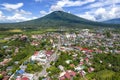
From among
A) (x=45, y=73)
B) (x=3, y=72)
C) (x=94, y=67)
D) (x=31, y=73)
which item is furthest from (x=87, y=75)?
(x=3, y=72)

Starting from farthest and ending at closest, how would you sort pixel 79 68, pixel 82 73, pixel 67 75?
pixel 79 68 < pixel 82 73 < pixel 67 75

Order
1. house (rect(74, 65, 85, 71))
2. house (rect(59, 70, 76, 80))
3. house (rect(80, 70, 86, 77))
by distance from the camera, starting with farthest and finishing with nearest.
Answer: house (rect(74, 65, 85, 71))
house (rect(80, 70, 86, 77))
house (rect(59, 70, 76, 80))

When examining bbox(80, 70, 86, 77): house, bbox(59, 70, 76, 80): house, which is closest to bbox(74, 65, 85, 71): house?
bbox(80, 70, 86, 77): house

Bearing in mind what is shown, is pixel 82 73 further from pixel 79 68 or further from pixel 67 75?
pixel 67 75

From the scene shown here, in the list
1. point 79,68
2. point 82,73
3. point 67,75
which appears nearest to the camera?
point 67,75

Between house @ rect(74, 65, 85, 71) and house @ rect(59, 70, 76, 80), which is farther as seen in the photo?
house @ rect(74, 65, 85, 71)

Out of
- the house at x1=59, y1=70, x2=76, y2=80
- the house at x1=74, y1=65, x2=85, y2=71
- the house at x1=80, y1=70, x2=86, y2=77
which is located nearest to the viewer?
the house at x1=59, y1=70, x2=76, y2=80

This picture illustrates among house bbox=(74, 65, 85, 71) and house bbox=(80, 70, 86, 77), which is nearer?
house bbox=(80, 70, 86, 77)

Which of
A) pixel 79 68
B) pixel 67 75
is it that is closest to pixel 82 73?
pixel 79 68

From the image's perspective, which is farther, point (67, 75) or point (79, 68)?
point (79, 68)

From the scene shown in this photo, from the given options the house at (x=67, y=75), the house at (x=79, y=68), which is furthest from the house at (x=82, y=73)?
the house at (x=67, y=75)

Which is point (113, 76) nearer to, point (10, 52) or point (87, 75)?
point (87, 75)

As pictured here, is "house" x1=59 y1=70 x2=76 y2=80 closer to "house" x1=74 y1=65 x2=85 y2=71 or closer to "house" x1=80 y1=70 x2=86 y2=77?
"house" x1=80 y1=70 x2=86 y2=77

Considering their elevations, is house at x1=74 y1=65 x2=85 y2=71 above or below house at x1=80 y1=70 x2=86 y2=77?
above
